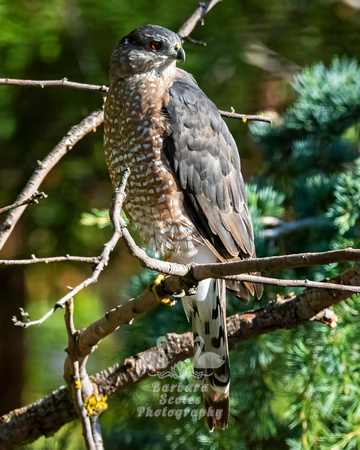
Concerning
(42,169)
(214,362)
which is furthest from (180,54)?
(214,362)

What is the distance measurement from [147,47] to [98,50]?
109cm

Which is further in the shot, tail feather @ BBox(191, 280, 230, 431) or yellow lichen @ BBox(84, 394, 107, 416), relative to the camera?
tail feather @ BBox(191, 280, 230, 431)

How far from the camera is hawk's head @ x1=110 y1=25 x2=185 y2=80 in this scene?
2471 millimetres

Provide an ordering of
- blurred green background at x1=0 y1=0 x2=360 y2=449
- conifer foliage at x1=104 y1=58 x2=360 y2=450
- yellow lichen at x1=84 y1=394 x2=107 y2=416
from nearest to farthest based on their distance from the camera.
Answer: yellow lichen at x1=84 y1=394 x2=107 y2=416 → conifer foliage at x1=104 y1=58 x2=360 y2=450 → blurred green background at x1=0 y1=0 x2=360 y2=449

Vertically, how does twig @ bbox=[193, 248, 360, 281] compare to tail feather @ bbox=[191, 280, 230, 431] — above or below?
above

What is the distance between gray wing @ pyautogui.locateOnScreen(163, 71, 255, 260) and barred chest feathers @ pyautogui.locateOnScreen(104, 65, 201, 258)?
0.04 meters

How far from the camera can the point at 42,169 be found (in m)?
2.17

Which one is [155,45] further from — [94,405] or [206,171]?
[94,405]

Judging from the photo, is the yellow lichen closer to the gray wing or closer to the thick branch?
the thick branch

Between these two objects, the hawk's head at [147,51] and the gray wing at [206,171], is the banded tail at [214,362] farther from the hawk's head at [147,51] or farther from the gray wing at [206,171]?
the hawk's head at [147,51]

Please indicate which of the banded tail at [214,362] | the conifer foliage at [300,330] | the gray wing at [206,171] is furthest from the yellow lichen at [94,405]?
the gray wing at [206,171]

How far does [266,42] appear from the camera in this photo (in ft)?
12.6

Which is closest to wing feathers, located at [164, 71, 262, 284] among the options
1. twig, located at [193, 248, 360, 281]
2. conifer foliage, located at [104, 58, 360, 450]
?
conifer foliage, located at [104, 58, 360, 450]

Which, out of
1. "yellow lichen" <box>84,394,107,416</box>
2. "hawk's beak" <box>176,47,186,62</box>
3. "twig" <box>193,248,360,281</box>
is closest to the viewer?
"twig" <box>193,248,360,281</box>
